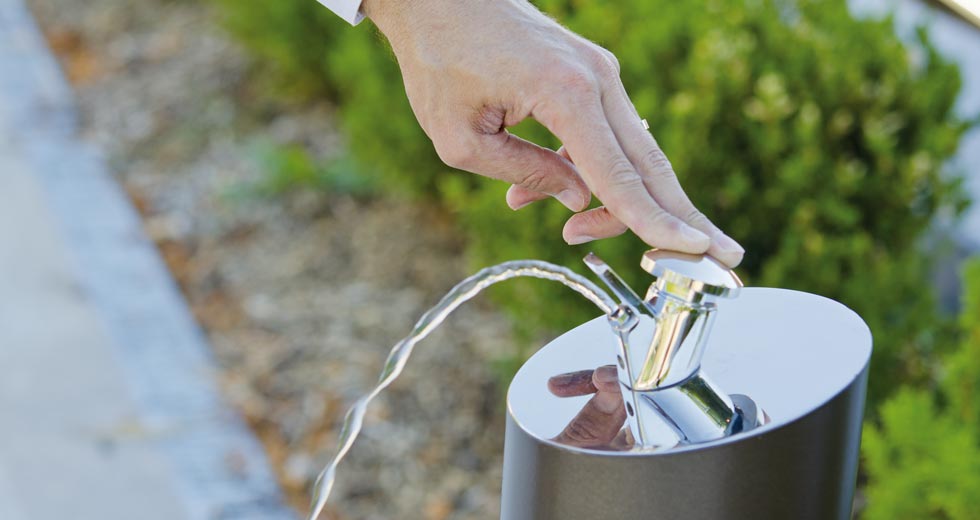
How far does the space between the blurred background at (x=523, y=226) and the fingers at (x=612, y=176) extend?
0.86 m

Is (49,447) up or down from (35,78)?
up

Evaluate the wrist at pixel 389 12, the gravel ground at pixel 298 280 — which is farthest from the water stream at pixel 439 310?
the gravel ground at pixel 298 280

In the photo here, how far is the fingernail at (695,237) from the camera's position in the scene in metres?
0.99

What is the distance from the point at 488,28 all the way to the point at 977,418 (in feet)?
3.77

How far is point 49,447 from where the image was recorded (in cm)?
291

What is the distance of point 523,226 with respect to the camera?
264 centimetres

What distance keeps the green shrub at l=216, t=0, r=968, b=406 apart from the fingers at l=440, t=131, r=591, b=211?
1.22 meters

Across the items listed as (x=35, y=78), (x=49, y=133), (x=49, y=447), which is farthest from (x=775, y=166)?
(x=35, y=78)

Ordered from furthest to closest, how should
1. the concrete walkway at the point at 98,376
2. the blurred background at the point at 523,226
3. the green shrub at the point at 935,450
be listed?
1. the concrete walkway at the point at 98,376
2. the blurred background at the point at 523,226
3. the green shrub at the point at 935,450

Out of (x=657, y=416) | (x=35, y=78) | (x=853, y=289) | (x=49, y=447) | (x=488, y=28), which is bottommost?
(x=35, y=78)

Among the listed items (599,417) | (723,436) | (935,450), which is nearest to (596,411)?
(599,417)

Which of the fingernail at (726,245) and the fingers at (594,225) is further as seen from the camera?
the fingers at (594,225)

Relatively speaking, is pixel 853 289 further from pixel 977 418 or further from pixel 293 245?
pixel 293 245

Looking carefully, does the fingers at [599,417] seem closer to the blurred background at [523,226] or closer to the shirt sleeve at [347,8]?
the shirt sleeve at [347,8]
